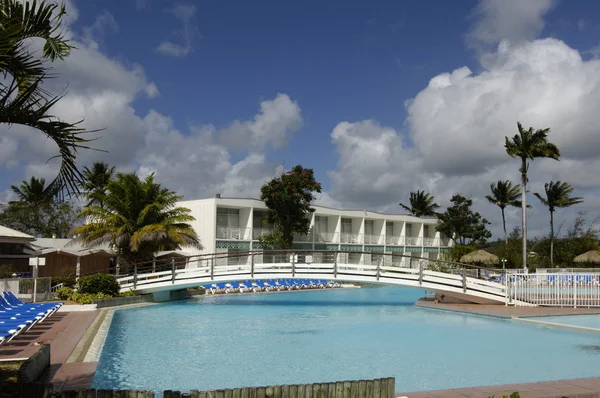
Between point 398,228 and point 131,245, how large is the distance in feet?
90.1

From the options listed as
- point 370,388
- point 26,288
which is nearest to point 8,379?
point 370,388

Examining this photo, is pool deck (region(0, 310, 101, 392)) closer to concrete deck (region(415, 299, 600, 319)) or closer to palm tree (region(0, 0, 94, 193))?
palm tree (region(0, 0, 94, 193))

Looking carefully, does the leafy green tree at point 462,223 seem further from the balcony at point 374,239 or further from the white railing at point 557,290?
the white railing at point 557,290

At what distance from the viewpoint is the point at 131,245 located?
2239 cm

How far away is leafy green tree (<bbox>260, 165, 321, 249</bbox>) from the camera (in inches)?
1320

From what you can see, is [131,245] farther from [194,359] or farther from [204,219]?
[194,359]

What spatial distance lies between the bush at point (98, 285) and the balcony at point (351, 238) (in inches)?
897

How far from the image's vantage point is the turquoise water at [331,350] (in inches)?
333

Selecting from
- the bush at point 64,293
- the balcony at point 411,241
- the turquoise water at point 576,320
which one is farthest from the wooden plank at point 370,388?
the balcony at point 411,241

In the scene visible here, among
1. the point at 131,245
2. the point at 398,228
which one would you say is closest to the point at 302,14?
the point at 131,245

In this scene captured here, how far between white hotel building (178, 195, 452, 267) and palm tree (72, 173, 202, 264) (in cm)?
828

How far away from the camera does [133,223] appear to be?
23266 mm

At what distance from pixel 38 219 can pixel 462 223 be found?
3496cm

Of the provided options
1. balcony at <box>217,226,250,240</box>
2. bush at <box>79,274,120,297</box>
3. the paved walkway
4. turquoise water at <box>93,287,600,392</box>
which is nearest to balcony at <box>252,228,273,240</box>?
balcony at <box>217,226,250,240</box>
